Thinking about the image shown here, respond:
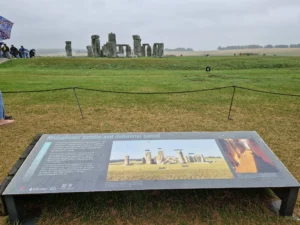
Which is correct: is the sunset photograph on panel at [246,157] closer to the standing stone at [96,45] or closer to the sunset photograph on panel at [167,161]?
the sunset photograph on panel at [167,161]

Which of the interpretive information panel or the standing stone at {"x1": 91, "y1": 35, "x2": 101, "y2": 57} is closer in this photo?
the interpretive information panel

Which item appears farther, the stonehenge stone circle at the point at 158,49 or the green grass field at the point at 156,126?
the stonehenge stone circle at the point at 158,49

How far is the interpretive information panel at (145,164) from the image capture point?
2947 mm

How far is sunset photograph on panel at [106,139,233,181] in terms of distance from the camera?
3.06m

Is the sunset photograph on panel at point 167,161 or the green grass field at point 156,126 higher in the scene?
the sunset photograph on panel at point 167,161

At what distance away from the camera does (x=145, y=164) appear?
3.21 metres

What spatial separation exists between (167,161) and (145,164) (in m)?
0.28

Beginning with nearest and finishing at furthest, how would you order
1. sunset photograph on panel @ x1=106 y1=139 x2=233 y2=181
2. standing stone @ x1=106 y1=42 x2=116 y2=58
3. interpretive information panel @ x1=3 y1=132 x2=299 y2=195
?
interpretive information panel @ x1=3 y1=132 x2=299 y2=195 → sunset photograph on panel @ x1=106 y1=139 x2=233 y2=181 → standing stone @ x1=106 y1=42 x2=116 y2=58

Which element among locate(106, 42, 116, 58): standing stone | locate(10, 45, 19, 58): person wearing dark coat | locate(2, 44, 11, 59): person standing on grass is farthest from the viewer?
locate(10, 45, 19, 58): person wearing dark coat

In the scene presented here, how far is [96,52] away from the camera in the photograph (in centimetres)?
3164

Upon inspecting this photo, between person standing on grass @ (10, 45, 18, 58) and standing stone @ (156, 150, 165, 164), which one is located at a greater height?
standing stone @ (156, 150, 165, 164)

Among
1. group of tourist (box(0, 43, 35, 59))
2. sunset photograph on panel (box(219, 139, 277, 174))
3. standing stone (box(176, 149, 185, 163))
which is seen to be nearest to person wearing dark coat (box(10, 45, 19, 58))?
group of tourist (box(0, 43, 35, 59))

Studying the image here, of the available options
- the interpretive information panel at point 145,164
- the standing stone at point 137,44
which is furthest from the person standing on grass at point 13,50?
the interpretive information panel at point 145,164

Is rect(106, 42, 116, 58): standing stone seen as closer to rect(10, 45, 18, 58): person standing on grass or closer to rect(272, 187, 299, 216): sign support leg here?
rect(10, 45, 18, 58): person standing on grass
